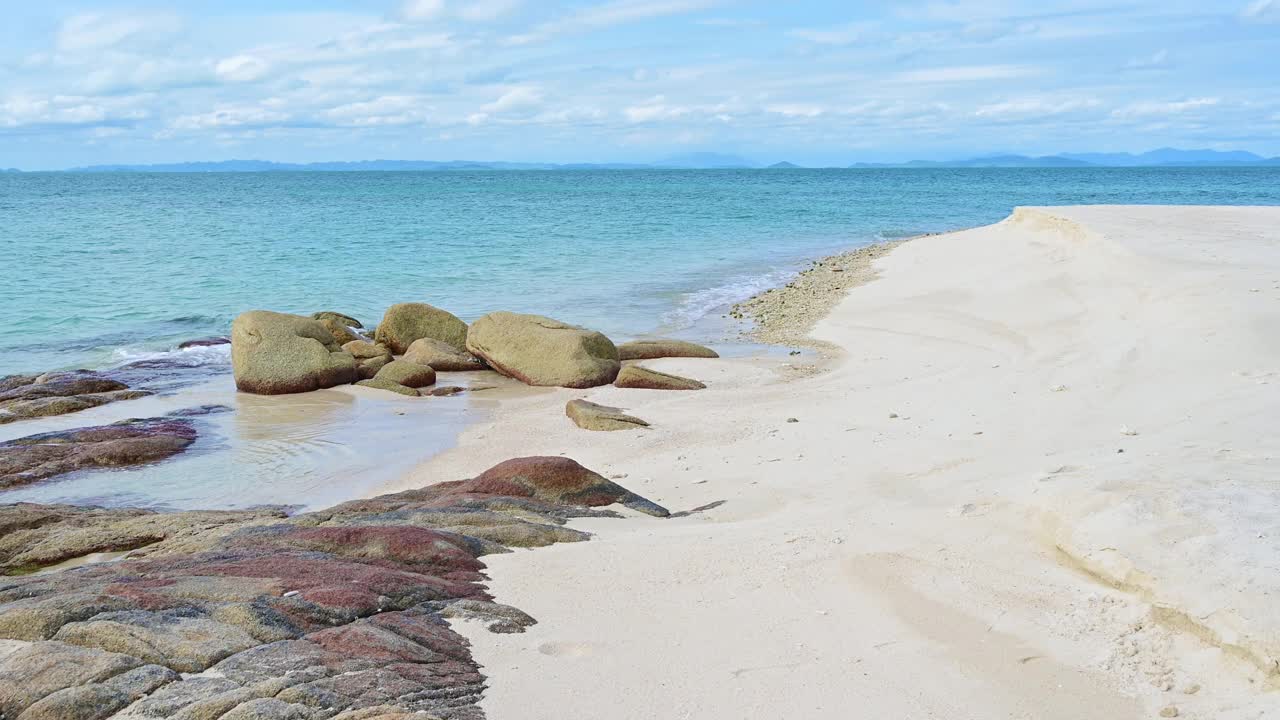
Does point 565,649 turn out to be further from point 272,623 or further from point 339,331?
point 339,331

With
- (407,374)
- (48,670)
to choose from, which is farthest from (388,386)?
(48,670)

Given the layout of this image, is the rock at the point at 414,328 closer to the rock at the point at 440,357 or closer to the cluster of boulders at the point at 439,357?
the cluster of boulders at the point at 439,357

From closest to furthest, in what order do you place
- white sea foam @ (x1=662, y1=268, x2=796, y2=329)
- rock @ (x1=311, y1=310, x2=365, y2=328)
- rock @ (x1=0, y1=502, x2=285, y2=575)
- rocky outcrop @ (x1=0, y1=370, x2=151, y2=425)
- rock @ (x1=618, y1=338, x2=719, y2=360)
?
rock @ (x1=0, y1=502, x2=285, y2=575)
rocky outcrop @ (x1=0, y1=370, x2=151, y2=425)
rock @ (x1=618, y1=338, x2=719, y2=360)
rock @ (x1=311, y1=310, x2=365, y2=328)
white sea foam @ (x1=662, y1=268, x2=796, y2=329)

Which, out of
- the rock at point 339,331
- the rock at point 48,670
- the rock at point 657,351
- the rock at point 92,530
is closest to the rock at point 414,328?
the rock at point 339,331

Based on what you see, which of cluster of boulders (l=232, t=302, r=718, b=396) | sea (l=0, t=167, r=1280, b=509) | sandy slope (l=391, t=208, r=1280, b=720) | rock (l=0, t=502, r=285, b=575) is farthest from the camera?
cluster of boulders (l=232, t=302, r=718, b=396)

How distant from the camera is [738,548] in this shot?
5746 millimetres

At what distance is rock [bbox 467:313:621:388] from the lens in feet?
42.3

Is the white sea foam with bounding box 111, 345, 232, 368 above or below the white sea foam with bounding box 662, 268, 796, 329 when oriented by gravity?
below

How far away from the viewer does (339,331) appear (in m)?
16.0

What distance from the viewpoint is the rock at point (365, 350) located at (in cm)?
1441

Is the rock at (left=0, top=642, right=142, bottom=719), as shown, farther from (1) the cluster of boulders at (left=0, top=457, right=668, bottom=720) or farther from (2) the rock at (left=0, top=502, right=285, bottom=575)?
(2) the rock at (left=0, top=502, right=285, bottom=575)

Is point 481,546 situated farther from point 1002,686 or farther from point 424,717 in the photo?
point 1002,686

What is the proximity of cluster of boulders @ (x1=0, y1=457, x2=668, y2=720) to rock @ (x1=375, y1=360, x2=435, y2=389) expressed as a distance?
6.73 metres

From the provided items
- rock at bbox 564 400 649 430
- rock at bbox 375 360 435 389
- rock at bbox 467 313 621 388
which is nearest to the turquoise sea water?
rock at bbox 467 313 621 388
